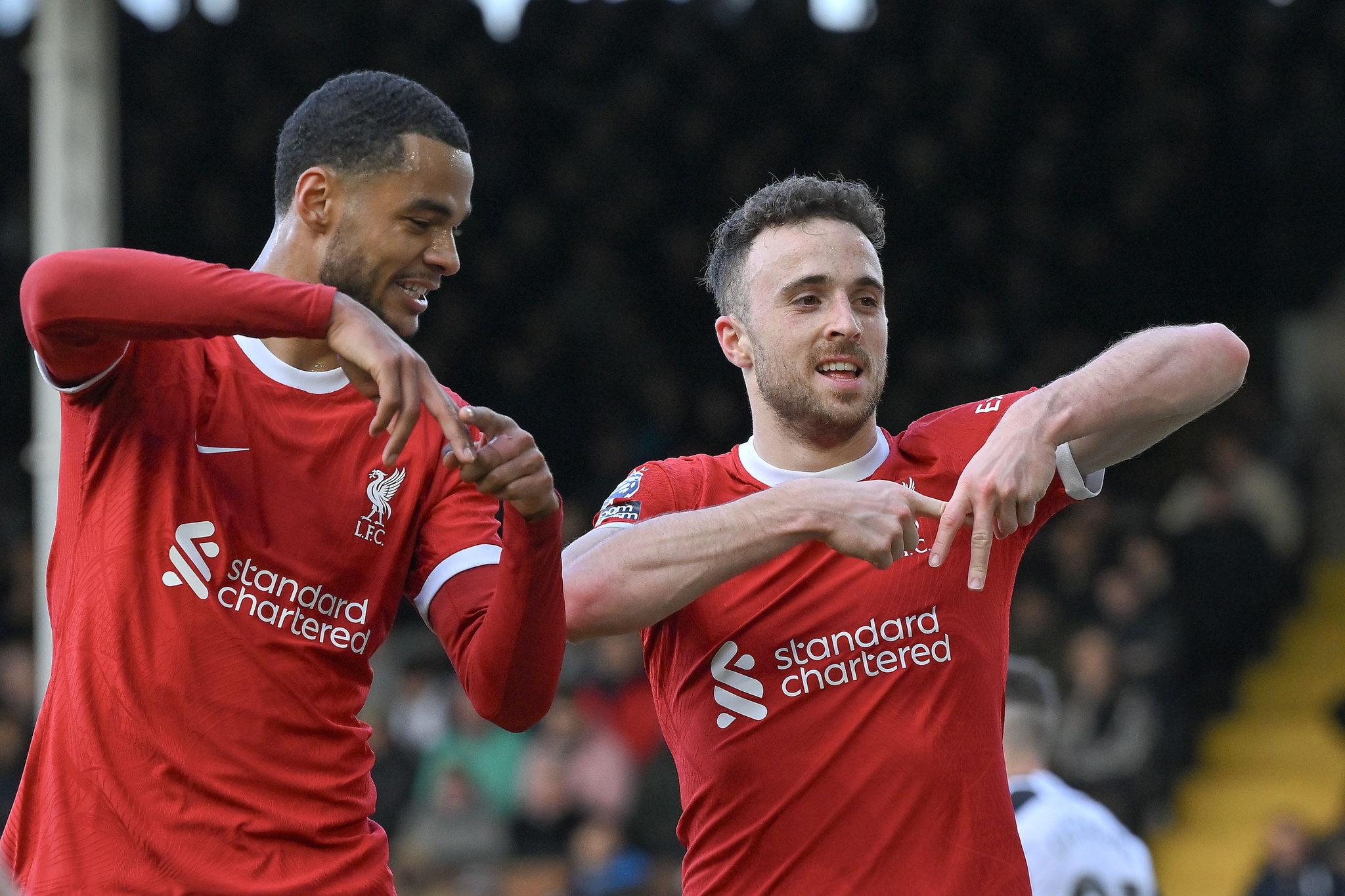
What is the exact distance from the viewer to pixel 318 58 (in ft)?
38.2

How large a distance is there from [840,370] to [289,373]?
41.5 inches

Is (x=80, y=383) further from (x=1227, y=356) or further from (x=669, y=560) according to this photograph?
(x=1227, y=356)

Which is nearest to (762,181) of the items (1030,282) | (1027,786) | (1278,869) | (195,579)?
(1030,282)

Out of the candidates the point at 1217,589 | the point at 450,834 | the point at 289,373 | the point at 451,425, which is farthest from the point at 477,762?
the point at 451,425

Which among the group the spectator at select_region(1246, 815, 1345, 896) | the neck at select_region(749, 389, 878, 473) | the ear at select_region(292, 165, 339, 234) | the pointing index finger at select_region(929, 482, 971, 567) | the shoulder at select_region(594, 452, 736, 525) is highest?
the ear at select_region(292, 165, 339, 234)

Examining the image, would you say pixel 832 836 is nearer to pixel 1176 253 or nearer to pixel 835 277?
pixel 835 277

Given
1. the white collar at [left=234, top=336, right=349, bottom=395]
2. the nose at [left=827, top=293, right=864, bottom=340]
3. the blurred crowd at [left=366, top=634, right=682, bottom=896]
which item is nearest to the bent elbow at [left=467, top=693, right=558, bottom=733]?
the white collar at [left=234, top=336, right=349, bottom=395]

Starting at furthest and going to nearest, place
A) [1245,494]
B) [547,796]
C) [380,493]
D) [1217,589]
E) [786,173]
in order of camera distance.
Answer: [786,173], [1245,494], [1217,589], [547,796], [380,493]

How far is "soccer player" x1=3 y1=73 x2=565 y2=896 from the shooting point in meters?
2.36

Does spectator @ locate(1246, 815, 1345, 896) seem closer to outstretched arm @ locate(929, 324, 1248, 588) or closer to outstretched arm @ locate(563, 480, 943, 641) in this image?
outstretched arm @ locate(929, 324, 1248, 588)

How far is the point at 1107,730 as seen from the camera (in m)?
8.73

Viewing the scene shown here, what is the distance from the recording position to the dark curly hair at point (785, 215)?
3.30m

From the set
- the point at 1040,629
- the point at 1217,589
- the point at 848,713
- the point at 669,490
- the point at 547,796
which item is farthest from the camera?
the point at 1217,589

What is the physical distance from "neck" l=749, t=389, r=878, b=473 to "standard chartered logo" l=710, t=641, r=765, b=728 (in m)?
0.40
